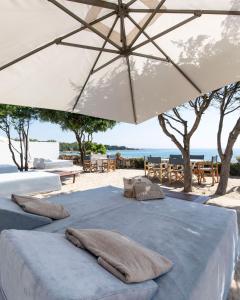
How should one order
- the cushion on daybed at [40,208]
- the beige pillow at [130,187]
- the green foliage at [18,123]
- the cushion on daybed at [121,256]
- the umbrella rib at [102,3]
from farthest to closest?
the green foliage at [18,123], the beige pillow at [130,187], the cushion on daybed at [40,208], the umbrella rib at [102,3], the cushion on daybed at [121,256]

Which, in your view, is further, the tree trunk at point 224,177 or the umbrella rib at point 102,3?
the tree trunk at point 224,177

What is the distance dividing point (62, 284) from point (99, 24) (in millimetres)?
3103

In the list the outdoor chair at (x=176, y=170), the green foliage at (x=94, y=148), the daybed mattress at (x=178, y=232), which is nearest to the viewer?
the daybed mattress at (x=178, y=232)

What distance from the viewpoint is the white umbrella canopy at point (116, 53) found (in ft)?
9.25

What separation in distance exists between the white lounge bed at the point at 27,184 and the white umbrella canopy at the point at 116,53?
3.11 m

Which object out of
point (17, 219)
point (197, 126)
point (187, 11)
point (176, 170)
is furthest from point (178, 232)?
point (176, 170)

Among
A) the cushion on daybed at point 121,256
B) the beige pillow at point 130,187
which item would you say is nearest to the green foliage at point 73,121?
the beige pillow at point 130,187

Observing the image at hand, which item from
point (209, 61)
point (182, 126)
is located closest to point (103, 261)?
point (209, 61)

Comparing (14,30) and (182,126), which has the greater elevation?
(14,30)

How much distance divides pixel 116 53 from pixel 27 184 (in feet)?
16.2

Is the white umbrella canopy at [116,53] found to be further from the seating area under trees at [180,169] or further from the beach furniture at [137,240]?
the seating area under trees at [180,169]

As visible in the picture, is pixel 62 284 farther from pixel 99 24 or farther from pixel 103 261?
pixel 99 24

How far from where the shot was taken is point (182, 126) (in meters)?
7.84

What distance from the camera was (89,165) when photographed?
14578mm
